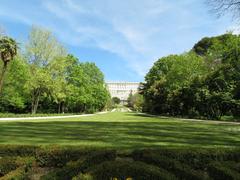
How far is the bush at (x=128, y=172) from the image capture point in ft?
16.7

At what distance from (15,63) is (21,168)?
45.1 m

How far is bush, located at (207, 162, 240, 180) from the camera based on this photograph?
5.34m

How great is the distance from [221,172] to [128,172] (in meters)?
1.77

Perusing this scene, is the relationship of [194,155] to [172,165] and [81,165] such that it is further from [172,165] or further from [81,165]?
[81,165]

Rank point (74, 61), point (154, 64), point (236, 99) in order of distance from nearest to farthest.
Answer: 1. point (236, 99)
2. point (74, 61)
3. point (154, 64)

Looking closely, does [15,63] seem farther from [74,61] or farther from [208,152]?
[208,152]

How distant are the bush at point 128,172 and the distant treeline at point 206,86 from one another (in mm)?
34044

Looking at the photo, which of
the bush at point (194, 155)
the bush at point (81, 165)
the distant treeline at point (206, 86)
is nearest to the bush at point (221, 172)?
the bush at point (194, 155)

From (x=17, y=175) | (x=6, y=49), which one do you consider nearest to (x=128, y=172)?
(x=17, y=175)

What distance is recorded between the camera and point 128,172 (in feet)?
17.0

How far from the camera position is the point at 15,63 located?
4816 cm

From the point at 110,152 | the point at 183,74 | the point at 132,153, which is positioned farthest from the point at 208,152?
the point at 183,74

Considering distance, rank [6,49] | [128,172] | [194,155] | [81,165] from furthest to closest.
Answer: [6,49], [194,155], [81,165], [128,172]

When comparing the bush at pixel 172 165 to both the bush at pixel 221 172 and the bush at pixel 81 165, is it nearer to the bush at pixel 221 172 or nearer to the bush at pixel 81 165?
the bush at pixel 221 172
